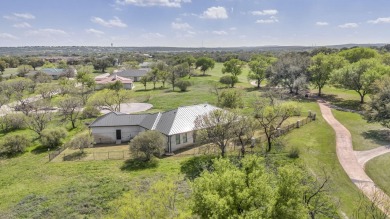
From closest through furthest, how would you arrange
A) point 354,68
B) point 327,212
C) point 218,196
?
1. point 218,196
2. point 327,212
3. point 354,68

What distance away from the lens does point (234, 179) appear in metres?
14.5

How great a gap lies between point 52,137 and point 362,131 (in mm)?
41515

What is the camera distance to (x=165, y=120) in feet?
121

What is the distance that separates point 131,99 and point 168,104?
13.0m

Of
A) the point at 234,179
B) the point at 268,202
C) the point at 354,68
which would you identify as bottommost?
the point at 268,202

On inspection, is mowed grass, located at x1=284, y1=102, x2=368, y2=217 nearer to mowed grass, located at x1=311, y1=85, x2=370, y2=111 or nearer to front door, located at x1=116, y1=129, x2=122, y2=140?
mowed grass, located at x1=311, y1=85, x2=370, y2=111

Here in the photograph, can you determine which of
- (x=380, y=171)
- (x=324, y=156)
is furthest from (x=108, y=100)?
(x=380, y=171)

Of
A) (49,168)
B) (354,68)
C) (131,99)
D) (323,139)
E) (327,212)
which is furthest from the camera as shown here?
(131,99)

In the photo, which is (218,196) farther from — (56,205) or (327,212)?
(56,205)

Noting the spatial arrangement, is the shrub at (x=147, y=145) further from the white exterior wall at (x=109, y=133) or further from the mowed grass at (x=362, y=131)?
the mowed grass at (x=362, y=131)

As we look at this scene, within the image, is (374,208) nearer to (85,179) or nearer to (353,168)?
(353,168)

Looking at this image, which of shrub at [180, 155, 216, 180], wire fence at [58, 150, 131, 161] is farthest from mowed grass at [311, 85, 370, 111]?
wire fence at [58, 150, 131, 161]

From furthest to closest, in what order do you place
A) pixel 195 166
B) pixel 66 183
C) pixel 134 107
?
pixel 134 107 < pixel 195 166 < pixel 66 183

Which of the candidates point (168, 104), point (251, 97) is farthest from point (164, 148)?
point (251, 97)
